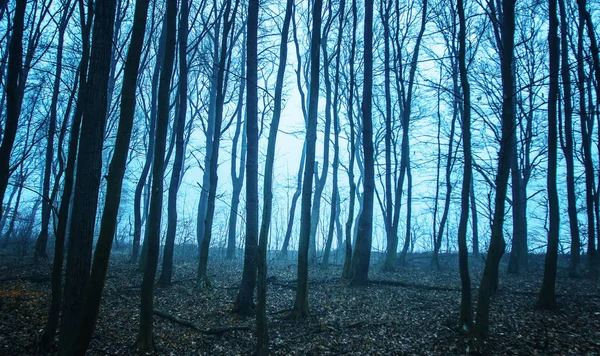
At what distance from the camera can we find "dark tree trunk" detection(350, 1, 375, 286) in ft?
33.6

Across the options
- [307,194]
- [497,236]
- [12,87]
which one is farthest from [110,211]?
[497,236]

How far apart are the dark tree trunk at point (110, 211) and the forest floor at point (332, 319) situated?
1771mm

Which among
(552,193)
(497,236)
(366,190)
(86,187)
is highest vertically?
(366,190)

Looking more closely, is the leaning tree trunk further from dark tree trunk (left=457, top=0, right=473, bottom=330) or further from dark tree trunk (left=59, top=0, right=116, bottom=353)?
dark tree trunk (left=59, top=0, right=116, bottom=353)

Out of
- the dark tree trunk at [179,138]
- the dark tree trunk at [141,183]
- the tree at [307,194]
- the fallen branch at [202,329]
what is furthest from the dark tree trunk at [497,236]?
the dark tree trunk at [141,183]

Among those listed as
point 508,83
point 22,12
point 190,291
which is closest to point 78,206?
point 22,12

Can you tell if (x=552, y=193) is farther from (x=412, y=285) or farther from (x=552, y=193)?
(x=412, y=285)

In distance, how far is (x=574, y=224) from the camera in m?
11.1

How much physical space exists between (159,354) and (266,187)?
10.5ft

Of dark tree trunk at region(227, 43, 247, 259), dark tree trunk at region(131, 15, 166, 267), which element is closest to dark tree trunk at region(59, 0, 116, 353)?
dark tree trunk at region(131, 15, 166, 267)

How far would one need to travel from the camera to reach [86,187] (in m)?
4.50

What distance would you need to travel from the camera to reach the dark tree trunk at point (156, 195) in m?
5.53

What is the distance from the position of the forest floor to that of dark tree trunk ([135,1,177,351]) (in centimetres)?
38

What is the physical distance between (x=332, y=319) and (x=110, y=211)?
16.4 feet
